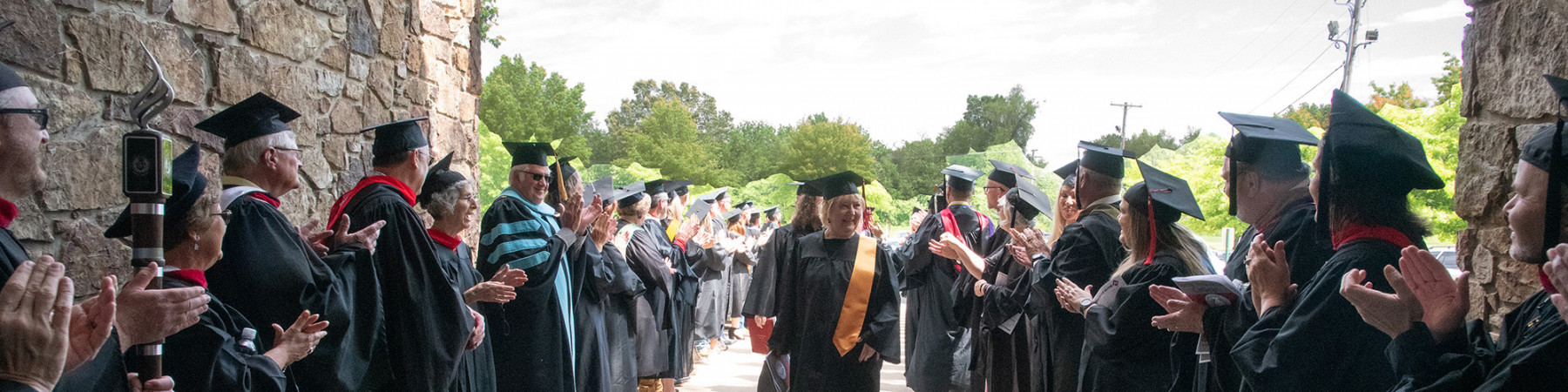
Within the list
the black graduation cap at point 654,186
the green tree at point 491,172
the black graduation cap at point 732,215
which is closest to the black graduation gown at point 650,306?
the black graduation cap at point 654,186

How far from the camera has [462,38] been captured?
6.15 meters

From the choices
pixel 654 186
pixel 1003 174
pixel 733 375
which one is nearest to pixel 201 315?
pixel 1003 174

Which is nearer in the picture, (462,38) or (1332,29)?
(462,38)

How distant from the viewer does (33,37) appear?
268 centimetres

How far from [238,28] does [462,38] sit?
245 cm

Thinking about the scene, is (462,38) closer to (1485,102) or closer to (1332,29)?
(1485,102)

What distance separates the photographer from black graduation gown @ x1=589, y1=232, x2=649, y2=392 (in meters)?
5.75

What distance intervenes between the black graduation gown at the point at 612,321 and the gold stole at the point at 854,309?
58.4 inches

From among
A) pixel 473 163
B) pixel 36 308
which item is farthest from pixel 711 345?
pixel 36 308

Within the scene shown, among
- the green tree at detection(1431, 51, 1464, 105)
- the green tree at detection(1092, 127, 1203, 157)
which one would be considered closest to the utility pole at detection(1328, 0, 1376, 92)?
the green tree at detection(1431, 51, 1464, 105)

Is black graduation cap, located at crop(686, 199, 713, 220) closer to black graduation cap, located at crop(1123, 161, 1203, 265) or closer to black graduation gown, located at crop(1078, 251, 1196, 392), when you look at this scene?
black graduation gown, located at crop(1078, 251, 1196, 392)

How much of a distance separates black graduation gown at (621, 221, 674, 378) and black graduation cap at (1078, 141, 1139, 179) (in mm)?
3493

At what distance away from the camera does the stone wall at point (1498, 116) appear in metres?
2.86

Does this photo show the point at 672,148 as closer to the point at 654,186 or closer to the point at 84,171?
the point at 654,186
